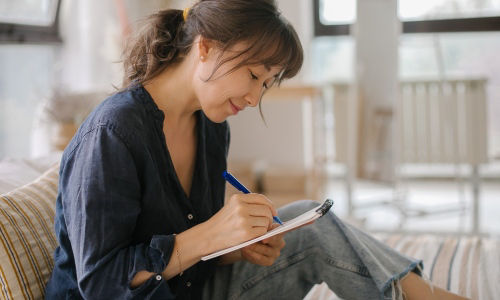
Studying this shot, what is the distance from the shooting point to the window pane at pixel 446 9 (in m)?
3.98

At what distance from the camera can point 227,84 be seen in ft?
3.66

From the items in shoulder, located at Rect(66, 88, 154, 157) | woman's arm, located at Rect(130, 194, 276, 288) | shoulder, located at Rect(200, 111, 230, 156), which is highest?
shoulder, located at Rect(66, 88, 154, 157)

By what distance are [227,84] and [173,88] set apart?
0.13m

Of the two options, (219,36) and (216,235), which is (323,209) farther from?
(219,36)

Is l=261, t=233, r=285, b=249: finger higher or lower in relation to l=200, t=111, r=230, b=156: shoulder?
lower

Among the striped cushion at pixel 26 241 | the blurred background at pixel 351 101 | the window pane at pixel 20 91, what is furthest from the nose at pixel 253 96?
the window pane at pixel 20 91

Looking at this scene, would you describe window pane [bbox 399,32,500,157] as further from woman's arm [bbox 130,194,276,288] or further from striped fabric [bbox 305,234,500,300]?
woman's arm [bbox 130,194,276,288]

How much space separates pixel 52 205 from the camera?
1271 millimetres

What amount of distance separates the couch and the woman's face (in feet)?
1.39

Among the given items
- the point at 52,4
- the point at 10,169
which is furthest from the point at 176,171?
the point at 52,4

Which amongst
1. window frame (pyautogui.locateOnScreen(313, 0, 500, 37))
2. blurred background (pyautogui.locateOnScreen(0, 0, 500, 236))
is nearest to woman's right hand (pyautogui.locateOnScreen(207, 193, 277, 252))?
blurred background (pyautogui.locateOnScreen(0, 0, 500, 236))

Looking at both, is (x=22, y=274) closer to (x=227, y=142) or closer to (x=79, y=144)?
(x=79, y=144)

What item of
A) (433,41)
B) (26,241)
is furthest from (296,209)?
(433,41)

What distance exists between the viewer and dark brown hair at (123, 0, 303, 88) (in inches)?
42.4
